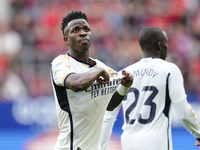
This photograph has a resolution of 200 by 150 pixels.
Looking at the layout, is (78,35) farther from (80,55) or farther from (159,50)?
(159,50)

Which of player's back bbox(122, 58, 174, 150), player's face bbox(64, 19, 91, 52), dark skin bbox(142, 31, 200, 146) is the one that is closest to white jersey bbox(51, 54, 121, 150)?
player's face bbox(64, 19, 91, 52)

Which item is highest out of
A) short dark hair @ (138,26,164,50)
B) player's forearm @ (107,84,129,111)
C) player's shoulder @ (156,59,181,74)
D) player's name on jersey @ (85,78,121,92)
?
short dark hair @ (138,26,164,50)

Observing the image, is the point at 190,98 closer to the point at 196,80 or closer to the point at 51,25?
→ the point at 196,80

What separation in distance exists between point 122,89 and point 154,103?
60cm

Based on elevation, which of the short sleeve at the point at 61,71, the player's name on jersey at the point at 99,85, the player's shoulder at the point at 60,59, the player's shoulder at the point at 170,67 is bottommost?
the player's name on jersey at the point at 99,85

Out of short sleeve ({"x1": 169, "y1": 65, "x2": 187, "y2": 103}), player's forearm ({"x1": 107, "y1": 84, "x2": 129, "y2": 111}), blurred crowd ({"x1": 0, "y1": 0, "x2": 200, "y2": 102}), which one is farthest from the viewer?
blurred crowd ({"x1": 0, "y1": 0, "x2": 200, "y2": 102})

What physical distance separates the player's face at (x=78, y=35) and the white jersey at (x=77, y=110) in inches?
5.0

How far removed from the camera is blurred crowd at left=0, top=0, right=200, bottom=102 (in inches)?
441

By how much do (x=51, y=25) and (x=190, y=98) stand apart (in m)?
5.10

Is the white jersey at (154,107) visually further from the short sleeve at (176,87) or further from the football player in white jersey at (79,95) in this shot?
the football player in white jersey at (79,95)

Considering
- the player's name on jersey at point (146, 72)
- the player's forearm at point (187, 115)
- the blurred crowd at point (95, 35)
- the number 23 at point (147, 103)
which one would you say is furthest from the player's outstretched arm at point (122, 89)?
the blurred crowd at point (95, 35)

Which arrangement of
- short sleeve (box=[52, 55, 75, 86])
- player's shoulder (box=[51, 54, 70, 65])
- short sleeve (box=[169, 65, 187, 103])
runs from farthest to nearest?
short sleeve (box=[169, 65, 187, 103]), player's shoulder (box=[51, 54, 70, 65]), short sleeve (box=[52, 55, 75, 86])

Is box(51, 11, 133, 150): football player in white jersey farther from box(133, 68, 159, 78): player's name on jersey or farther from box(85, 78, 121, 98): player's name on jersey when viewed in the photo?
box(133, 68, 159, 78): player's name on jersey

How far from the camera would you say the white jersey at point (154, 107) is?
416cm
